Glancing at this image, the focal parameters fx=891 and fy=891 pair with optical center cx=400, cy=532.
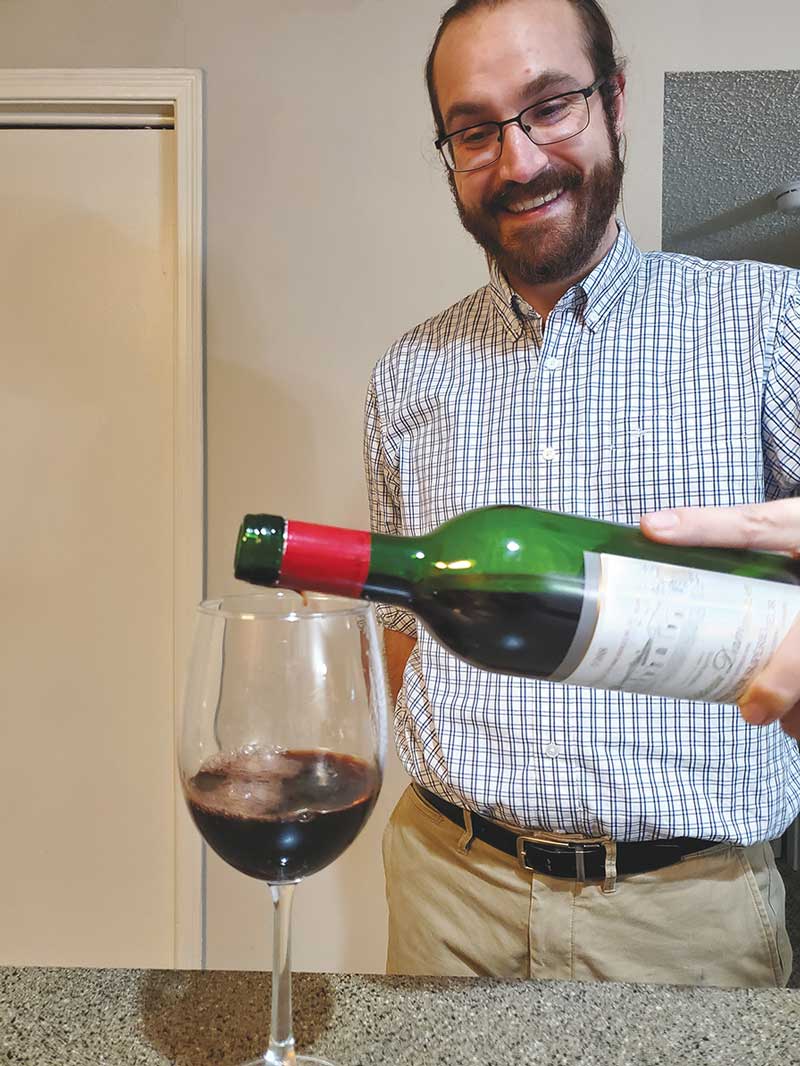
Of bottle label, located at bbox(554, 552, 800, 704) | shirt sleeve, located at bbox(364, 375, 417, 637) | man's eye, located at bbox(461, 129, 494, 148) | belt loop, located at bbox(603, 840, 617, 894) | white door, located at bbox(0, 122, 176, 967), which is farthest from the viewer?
white door, located at bbox(0, 122, 176, 967)

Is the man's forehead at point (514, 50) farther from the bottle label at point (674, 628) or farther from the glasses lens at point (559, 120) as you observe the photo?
the bottle label at point (674, 628)

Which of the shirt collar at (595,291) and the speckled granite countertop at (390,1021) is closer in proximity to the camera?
the speckled granite countertop at (390,1021)

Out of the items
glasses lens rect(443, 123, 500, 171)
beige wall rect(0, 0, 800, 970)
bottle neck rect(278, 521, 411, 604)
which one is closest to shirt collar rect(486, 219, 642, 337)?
glasses lens rect(443, 123, 500, 171)

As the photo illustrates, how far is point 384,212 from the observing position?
1737 mm

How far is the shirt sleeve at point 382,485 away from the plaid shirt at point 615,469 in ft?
0.36

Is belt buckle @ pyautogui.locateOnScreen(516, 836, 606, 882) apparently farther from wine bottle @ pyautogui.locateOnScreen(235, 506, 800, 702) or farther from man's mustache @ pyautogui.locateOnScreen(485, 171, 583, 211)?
man's mustache @ pyautogui.locateOnScreen(485, 171, 583, 211)

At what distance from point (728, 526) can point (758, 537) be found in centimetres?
2

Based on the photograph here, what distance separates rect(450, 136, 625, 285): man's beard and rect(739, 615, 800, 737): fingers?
29.3 inches

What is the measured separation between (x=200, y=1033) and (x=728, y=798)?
0.67 metres

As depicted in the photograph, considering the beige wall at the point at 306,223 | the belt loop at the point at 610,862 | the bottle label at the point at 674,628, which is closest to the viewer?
the bottle label at the point at 674,628

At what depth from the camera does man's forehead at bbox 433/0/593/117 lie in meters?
1.07

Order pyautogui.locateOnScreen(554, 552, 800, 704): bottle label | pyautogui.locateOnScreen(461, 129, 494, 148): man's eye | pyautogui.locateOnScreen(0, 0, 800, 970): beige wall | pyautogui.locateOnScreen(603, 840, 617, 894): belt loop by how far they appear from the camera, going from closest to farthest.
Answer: pyautogui.locateOnScreen(554, 552, 800, 704): bottle label
pyautogui.locateOnScreen(603, 840, 617, 894): belt loop
pyautogui.locateOnScreen(461, 129, 494, 148): man's eye
pyautogui.locateOnScreen(0, 0, 800, 970): beige wall

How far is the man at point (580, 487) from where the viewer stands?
1.02 m

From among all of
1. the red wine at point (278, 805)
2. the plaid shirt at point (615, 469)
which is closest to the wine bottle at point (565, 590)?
the red wine at point (278, 805)
